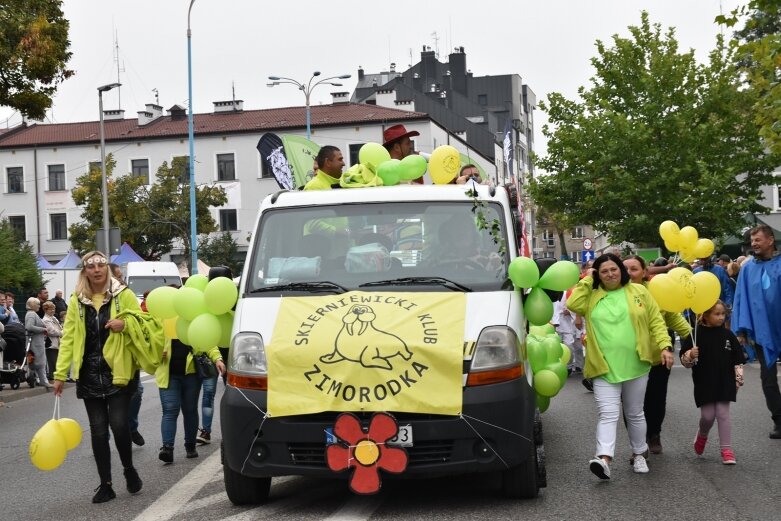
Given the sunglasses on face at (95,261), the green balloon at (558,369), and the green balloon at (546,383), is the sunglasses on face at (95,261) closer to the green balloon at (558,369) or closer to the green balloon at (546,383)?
the green balloon at (546,383)

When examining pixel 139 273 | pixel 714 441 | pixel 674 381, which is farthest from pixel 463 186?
pixel 139 273

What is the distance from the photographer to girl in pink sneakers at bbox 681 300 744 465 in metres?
8.58

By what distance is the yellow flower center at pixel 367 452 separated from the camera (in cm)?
647

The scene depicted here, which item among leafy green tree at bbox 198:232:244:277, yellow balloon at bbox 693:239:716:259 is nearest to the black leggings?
yellow balloon at bbox 693:239:716:259

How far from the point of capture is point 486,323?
670 centimetres

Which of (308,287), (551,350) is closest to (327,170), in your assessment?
(308,287)

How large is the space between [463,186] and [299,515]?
2522mm

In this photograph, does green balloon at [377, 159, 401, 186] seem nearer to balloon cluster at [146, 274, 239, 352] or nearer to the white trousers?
balloon cluster at [146, 274, 239, 352]

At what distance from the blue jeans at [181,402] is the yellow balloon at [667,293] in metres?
4.02

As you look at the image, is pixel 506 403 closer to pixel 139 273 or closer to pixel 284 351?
pixel 284 351

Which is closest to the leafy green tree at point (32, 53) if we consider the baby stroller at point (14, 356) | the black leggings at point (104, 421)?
the baby stroller at point (14, 356)

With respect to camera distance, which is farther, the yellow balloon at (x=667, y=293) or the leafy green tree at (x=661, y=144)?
the leafy green tree at (x=661, y=144)

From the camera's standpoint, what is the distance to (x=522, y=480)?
6.96 meters

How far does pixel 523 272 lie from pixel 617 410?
4.74 feet
